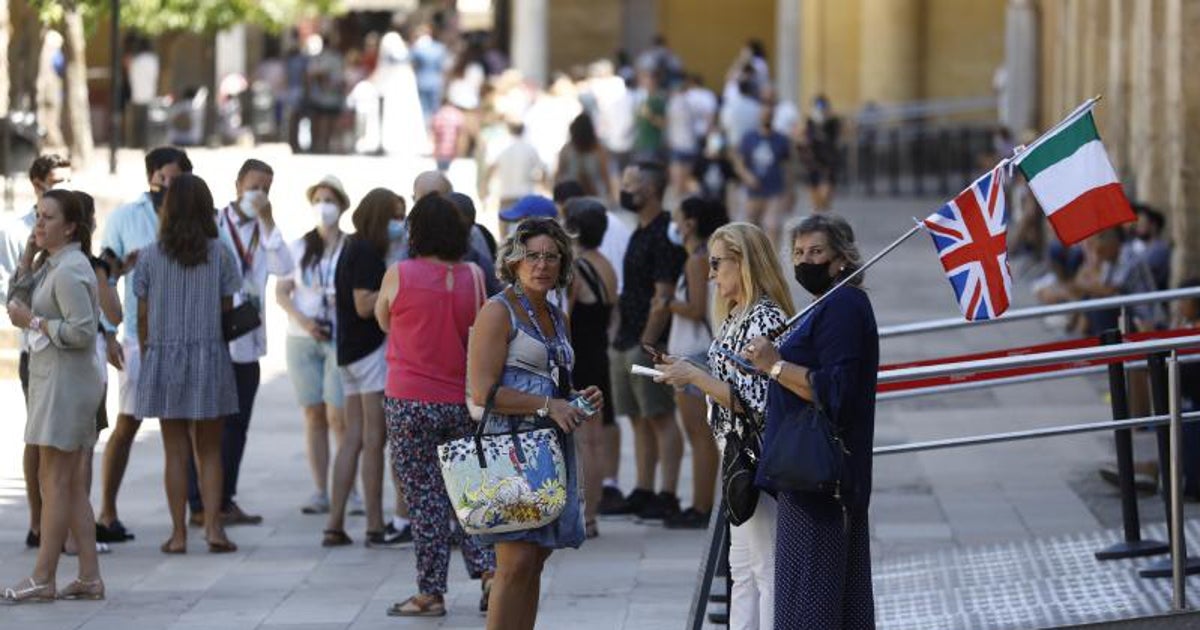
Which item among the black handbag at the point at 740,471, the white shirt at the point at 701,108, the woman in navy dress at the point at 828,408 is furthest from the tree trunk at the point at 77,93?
the woman in navy dress at the point at 828,408

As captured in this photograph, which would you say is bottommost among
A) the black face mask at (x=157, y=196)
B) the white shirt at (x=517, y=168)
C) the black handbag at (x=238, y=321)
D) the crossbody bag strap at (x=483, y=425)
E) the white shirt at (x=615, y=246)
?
the crossbody bag strap at (x=483, y=425)

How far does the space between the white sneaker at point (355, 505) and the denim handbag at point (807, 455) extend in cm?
587

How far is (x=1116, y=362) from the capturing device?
35.5 ft

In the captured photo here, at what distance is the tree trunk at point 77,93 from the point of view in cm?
2505

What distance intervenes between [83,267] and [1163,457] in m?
4.59

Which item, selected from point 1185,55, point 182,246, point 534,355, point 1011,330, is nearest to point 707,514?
point 182,246

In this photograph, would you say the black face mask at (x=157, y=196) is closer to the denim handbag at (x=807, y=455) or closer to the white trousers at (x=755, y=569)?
the white trousers at (x=755, y=569)

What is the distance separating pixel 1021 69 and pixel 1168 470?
84.0ft

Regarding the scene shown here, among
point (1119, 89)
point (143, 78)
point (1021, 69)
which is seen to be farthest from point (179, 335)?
point (1021, 69)

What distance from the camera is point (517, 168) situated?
22.0m

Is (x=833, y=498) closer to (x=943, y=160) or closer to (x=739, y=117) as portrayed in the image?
(x=739, y=117)

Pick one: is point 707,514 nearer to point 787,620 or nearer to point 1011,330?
point 787,620

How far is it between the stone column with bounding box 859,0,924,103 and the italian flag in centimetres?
3308

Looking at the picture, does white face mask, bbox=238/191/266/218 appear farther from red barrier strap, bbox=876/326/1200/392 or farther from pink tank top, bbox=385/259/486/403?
red barrier strap, bbox=876/326/1200/392
